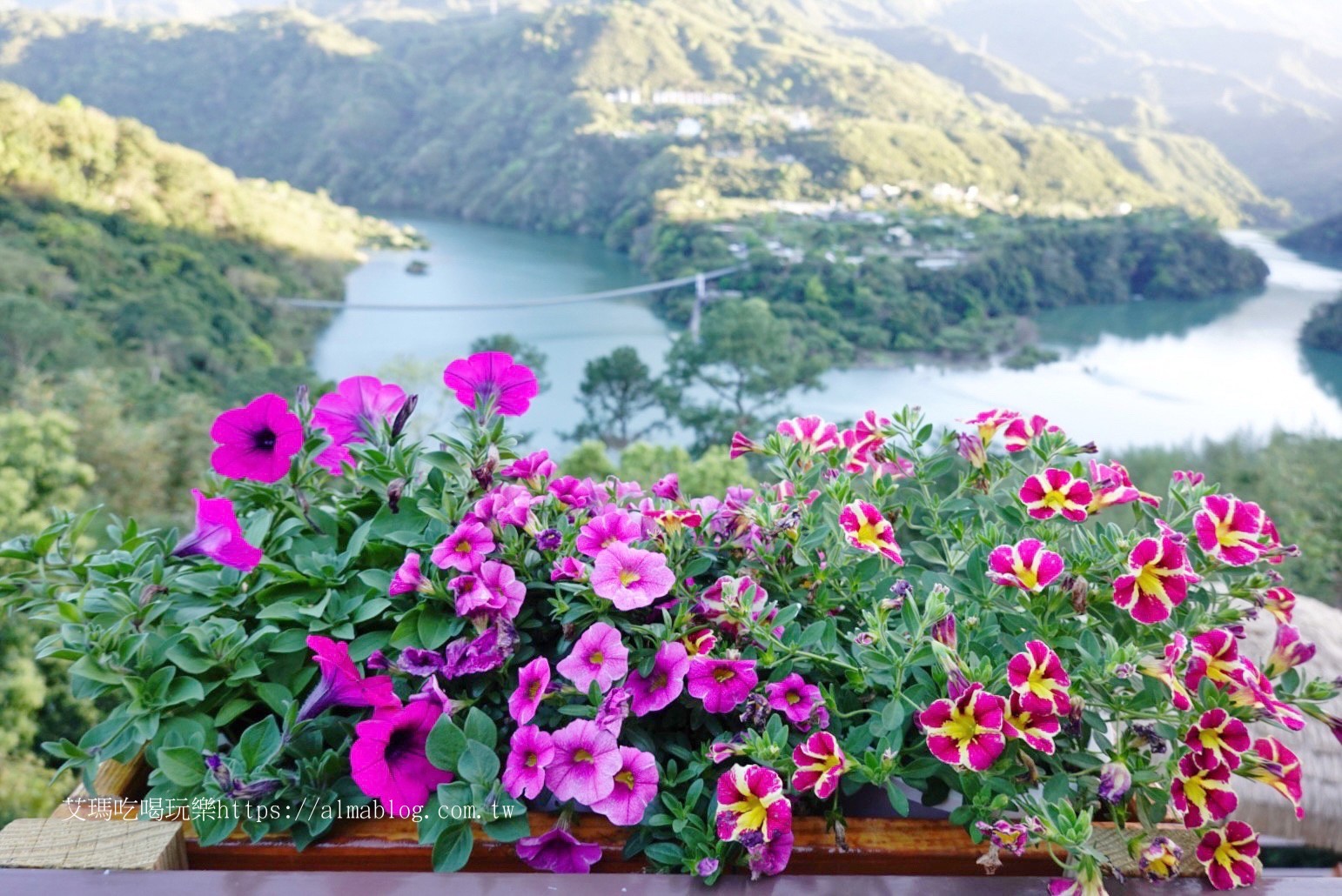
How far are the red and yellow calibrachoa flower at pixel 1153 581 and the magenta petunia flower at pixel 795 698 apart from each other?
0.77ft

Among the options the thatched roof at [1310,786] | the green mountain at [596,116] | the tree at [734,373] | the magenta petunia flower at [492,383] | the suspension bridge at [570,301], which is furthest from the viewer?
the green mountain at [596,116]

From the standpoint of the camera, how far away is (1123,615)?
681mm

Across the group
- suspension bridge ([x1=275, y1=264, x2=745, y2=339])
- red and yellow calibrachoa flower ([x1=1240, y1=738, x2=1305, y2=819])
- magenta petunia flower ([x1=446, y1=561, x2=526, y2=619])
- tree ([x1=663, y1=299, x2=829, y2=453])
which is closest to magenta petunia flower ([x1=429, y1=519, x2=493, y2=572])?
magenta petunia flower ([x1=446, y1=561, x2=526, y2=619])

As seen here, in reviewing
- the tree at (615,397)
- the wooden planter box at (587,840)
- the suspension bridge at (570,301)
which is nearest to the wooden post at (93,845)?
the wooden planter box at (587,840)

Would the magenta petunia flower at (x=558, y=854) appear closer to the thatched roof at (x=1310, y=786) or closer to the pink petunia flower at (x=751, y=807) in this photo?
the pink petunia flower at (x=751, y=807)

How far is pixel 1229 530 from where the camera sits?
66 centimetres

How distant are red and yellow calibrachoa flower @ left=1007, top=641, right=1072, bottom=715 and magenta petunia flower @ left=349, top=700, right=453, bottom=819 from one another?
0.42m

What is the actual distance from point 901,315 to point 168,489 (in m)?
12.0

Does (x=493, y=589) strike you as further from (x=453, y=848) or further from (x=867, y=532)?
(x=867, y=532)

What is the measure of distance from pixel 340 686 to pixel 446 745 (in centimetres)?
10

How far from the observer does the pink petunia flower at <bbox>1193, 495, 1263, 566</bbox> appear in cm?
65

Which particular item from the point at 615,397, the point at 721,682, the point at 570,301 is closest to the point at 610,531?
the point at 721,682

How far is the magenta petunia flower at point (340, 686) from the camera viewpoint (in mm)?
608

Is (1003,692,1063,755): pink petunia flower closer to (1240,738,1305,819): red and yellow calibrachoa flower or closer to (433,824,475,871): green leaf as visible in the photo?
(1240,738,1305,819): red and yellow calibrachoa flower
